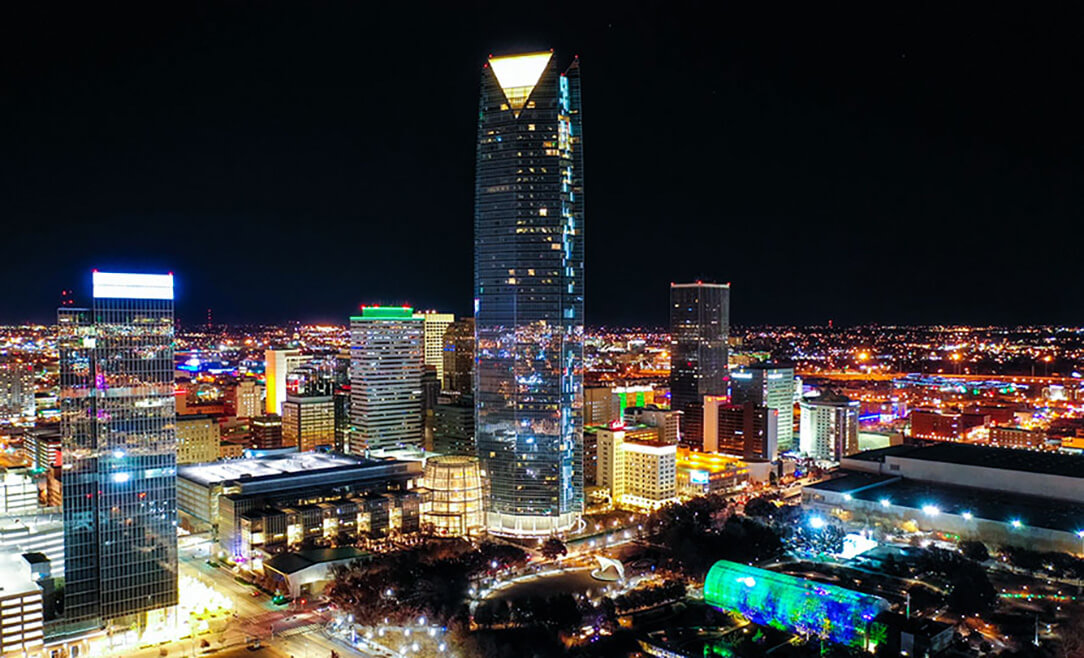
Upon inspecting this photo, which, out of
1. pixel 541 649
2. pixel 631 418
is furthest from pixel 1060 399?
pixel 541 649

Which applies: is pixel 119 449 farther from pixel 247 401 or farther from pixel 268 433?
pixel 247 401

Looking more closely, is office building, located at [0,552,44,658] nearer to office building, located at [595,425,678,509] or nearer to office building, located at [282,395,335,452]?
office building, located at [595,425,678,509]

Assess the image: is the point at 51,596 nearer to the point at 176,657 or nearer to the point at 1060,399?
the point at 176,657

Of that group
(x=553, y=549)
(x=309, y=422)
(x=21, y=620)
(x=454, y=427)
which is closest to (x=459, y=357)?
(x=309, y=422)

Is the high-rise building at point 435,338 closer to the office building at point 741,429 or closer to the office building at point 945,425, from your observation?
the office building at point 741,429

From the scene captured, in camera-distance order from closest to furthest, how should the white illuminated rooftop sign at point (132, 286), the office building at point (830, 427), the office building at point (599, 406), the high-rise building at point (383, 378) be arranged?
the white illuminated rooftop sign at point (132, 286) → the high-rise building at point (383, 378) → the office building at point (830, 427) → the office building at point (599, 406)

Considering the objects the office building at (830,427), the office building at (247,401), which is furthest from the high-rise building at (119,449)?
the office building at (830,427)
